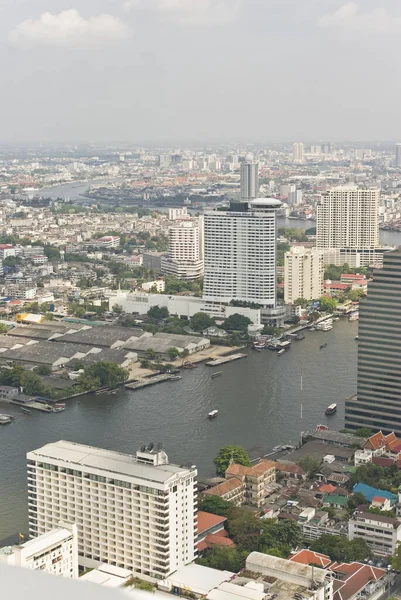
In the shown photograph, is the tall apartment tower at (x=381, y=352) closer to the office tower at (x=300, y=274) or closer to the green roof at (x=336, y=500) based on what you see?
the green roof at (x=336, y=500)

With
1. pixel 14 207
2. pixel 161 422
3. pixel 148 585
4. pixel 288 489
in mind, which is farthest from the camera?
pixel 14 207

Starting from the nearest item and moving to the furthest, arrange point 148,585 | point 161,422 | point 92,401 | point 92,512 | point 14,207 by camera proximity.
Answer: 1. point 148,585
2. point 92,512
3. point 161,422
4. point 92,401
5. point 14,207

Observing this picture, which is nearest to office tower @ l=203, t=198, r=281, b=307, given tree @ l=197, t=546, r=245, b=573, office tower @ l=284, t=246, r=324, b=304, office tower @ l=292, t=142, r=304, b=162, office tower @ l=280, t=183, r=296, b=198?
office tower @ l=284, t=246, r=324, b=304

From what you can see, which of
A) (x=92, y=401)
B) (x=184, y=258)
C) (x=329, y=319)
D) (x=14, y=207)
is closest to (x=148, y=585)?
(x=92, y=401)

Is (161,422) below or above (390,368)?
below

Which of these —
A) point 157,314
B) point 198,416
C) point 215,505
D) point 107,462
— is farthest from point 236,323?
point 107,462

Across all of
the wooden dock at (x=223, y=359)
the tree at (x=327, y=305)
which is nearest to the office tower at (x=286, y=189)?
the tree at (x=327, y=305)

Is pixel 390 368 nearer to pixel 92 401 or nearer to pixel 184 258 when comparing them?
pixel 92 401
